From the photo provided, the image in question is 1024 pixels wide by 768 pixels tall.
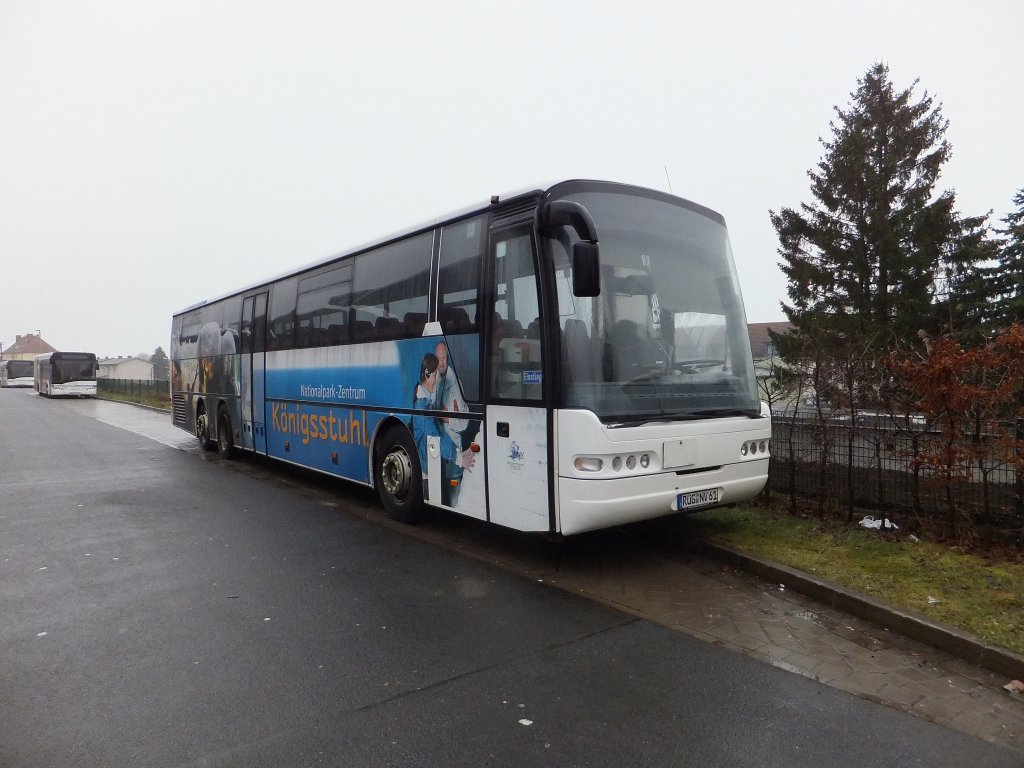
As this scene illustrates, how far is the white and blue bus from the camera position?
17.5 feet

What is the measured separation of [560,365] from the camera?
5348mm

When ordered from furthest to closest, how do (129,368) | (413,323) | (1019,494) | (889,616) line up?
(129,368) → (413,323) → (1019,494) → (889,616)

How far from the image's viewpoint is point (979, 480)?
5.88m

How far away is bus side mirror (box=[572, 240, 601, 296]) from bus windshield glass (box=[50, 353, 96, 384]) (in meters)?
47.3

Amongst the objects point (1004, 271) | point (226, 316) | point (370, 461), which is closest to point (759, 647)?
point (370, 461)

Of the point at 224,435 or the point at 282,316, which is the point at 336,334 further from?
the point at 224,435

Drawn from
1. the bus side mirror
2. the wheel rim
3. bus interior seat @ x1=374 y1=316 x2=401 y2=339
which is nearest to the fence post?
the bus side mirror

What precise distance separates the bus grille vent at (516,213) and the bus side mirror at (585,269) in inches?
35.6

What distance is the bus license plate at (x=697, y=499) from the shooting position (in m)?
5.71

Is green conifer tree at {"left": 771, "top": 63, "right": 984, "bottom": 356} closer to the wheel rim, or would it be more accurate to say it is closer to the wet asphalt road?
the wheel rim

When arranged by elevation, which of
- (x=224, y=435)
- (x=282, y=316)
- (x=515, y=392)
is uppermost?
(x=282, y=316)

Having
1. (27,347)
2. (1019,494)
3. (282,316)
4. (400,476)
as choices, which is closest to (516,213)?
(400,476)

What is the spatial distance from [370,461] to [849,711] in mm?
5916

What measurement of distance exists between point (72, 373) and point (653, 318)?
47680 millimetres
